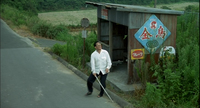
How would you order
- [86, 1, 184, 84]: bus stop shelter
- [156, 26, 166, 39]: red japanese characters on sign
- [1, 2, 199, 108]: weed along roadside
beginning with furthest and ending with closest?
[156, 26, 166, 39]: red japanese characters on sign → [86, 1, 184, 84]: bus stop shelter → [1, 2, 199, 108]: weed along roadside

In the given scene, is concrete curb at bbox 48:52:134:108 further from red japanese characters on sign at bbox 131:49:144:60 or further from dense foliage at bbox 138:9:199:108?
red japanese characters on sign at bbox 131:49:144:60

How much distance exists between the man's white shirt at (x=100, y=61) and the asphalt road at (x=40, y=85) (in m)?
0.90

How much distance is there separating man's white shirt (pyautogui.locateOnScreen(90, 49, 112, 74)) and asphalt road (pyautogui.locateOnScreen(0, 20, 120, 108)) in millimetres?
903

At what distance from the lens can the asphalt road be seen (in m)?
7.55

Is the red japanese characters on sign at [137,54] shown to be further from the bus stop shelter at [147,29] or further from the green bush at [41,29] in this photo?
the green bush at [41,29]

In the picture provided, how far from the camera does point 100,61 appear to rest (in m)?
7.52

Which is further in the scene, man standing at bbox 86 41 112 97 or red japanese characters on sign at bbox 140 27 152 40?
red japanese characters on sign at bbox 140 27 152 40

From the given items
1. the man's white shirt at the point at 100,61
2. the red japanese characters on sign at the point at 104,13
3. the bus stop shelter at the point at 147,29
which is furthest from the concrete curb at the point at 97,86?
the red japanese characters on sign at the point at 104,13

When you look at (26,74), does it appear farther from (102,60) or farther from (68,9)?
(68,9)

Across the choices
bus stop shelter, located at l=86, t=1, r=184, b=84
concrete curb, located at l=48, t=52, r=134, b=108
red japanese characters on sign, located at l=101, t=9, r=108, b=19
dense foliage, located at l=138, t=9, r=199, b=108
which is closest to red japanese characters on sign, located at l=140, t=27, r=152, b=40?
bus stop shelter, located at l=86, t=1, r=184, b=84

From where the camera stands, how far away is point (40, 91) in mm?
8625

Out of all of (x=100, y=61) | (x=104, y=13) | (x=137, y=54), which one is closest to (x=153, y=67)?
(x=137, y=54)

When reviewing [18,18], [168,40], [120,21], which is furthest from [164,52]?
[18,18]

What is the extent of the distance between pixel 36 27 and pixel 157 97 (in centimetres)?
1797
